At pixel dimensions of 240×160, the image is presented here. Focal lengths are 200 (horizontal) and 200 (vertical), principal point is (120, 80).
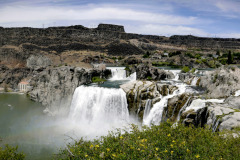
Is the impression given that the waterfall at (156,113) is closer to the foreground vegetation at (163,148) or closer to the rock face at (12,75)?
the foreground vegetation at (163,148)

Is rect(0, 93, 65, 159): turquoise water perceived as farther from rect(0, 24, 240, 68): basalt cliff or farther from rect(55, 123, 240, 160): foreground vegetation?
rect(0, 24, 240, 68): basalt cliff

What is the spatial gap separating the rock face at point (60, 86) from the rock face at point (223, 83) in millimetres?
19201

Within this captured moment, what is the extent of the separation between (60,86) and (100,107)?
9719 millimetres

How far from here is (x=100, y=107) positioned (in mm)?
26703

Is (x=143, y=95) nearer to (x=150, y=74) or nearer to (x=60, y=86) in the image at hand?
(x=150, y=74)

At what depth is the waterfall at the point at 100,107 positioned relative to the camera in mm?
25828

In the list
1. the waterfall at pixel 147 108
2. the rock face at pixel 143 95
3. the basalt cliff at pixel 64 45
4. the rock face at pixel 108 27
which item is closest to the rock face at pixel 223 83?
the rock face at pixel 143 95

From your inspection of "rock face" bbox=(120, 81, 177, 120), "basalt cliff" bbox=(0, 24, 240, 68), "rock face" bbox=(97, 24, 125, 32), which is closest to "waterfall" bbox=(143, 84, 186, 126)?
"rock face" bbox=(120, 81, 177, 120)

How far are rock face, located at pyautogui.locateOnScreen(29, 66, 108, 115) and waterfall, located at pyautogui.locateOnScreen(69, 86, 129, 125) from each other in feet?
9.51

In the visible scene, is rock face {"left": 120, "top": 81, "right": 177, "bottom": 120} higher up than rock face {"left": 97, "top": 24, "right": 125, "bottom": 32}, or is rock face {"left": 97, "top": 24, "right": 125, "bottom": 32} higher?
rock face {"left": 97, "top": 24, "right": 125, "bottom": 32}

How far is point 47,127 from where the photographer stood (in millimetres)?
26562

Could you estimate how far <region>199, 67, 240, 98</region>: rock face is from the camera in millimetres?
22375

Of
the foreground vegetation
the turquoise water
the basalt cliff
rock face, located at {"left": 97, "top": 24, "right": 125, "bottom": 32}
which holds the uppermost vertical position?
rock face, located at {"left": 97, "top": 24, "right": 125, "bottom": 32}

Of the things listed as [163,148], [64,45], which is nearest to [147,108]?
[163,148]
